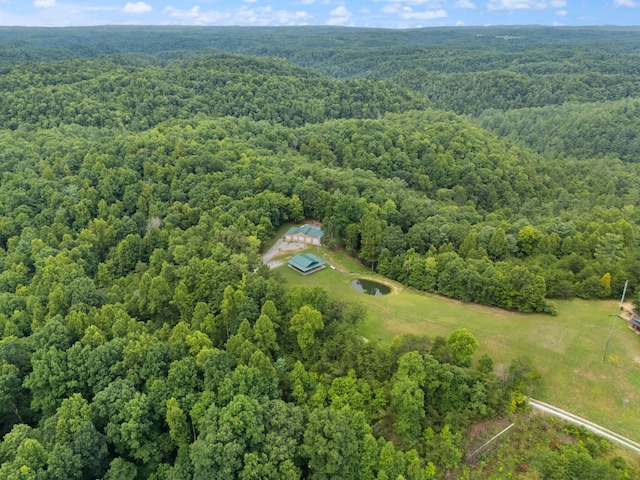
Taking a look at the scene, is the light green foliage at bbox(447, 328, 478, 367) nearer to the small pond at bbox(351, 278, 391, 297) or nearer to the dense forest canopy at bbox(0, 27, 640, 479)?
the dense forest canopy at bbox(0, 27, 640, 479)

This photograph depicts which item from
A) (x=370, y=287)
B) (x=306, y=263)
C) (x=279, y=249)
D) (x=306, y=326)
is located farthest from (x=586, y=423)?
(x=279, y=249)

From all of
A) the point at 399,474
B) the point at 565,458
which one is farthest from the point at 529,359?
the point at 399,474

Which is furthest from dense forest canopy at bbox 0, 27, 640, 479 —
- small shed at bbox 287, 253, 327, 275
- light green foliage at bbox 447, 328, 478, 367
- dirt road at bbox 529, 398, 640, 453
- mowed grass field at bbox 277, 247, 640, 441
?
small shed at bbox 287, 253, 327, 275

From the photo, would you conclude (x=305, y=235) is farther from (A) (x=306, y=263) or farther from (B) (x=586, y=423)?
(B) (x=586, y=423)

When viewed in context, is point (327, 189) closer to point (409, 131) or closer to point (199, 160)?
point (199, 160)

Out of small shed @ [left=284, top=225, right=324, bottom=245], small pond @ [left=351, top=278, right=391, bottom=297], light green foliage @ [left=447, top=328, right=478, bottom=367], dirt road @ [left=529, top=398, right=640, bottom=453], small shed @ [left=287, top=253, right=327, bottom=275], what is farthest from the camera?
small shed @ [left=284, top=225, right=324, bottom=245]

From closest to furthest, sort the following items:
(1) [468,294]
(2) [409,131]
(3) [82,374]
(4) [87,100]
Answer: (3) [82,374] → (1) [468,294] → (2) [409,131] → (4) [87,100]
